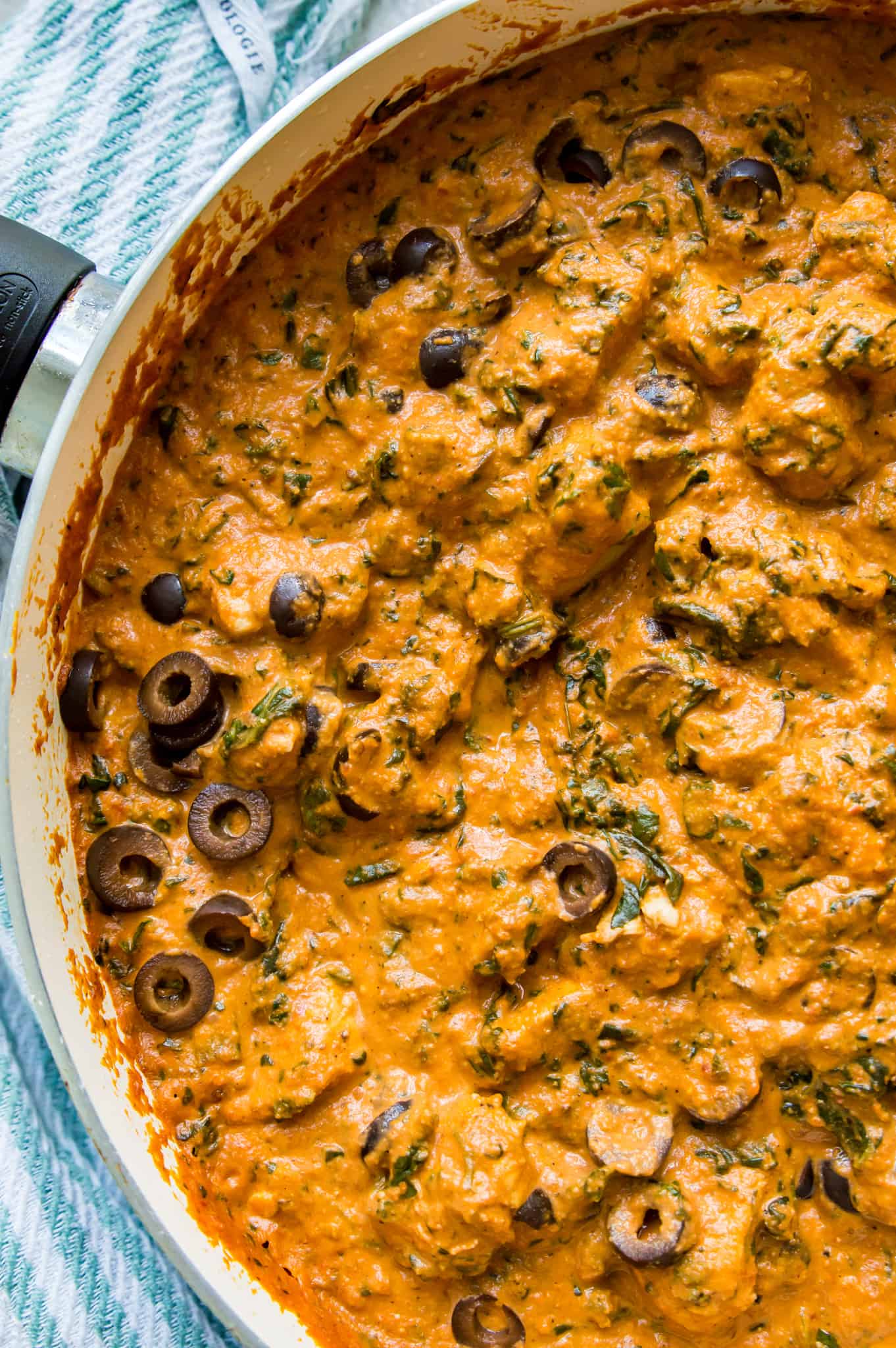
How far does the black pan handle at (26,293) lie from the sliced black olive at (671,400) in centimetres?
108

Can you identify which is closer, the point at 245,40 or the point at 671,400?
the point at 671,400

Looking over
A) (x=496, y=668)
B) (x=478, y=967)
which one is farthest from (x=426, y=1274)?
(x=496, y=668)

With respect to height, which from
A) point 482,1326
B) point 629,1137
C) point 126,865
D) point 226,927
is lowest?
point 482,1326

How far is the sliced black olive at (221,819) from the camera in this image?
2266mm

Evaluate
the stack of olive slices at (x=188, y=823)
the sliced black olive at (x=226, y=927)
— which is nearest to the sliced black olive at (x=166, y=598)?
the stack of olive slices at (x=188, y=823)

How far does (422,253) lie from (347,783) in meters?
1.01

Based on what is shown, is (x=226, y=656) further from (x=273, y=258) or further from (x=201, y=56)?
(x=201, y=56)

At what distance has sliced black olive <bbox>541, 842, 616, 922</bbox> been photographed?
2176 mm

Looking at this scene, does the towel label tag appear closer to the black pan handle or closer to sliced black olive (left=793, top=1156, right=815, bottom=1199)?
the black pan handle

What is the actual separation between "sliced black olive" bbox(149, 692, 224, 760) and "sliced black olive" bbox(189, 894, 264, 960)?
25cm

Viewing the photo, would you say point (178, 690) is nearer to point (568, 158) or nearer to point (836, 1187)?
point (568, 158)

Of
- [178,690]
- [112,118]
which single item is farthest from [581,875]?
[112,118]

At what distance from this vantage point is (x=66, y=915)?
2.25 m

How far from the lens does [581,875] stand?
2219 millimetres
